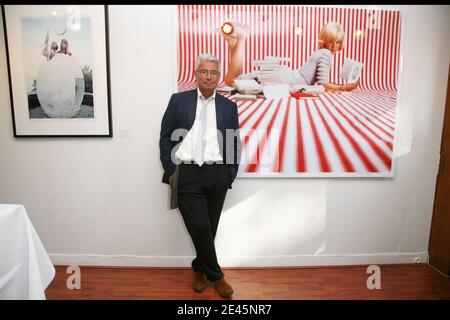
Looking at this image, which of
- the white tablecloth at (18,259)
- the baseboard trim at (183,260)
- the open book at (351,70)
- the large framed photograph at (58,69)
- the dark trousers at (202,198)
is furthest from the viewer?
the baseboard trim at (183,260)

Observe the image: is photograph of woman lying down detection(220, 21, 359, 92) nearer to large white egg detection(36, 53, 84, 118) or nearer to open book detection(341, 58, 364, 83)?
open book detection(341, 58, 364, 83)

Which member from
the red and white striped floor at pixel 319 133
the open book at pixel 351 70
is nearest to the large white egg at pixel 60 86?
the red and white striped floor at pixel 319 133

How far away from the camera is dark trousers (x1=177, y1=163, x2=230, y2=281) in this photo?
2.26m

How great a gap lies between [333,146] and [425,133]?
836 mm

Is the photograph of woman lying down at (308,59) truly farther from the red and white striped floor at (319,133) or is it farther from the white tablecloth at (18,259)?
the white tablecloth at (18,259)

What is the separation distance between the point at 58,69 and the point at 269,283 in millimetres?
2444

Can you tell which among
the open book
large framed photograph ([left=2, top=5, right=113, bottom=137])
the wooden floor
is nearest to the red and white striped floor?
the open book

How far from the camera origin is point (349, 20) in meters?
2.49

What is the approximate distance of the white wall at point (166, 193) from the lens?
2557mm

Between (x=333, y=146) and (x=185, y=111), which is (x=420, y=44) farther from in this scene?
(x=185, y=111)

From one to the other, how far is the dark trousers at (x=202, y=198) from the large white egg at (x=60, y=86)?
1093mm

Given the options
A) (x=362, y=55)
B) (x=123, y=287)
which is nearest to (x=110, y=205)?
(x=123, y=287)

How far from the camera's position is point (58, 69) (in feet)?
8.18

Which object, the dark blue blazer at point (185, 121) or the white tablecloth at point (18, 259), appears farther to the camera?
the dark blue blazer at point (185, 121)
